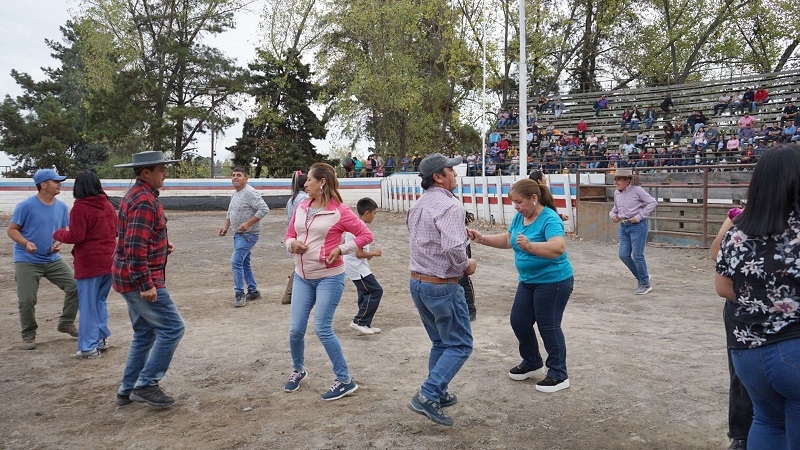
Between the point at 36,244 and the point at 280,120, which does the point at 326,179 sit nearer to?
the point at 36,244

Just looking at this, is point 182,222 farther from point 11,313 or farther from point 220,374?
point 220,374

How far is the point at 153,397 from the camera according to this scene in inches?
190

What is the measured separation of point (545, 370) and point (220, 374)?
9.15 ft

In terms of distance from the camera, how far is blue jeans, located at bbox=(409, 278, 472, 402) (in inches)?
171

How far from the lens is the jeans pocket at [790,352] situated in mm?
2523

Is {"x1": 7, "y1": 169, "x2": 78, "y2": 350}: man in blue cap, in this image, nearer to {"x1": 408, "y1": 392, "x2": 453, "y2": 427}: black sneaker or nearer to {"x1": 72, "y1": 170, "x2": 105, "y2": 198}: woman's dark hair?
{"x1": 72, "y1": 170, "x2": 105, "y2": 198}: woman's dark hair

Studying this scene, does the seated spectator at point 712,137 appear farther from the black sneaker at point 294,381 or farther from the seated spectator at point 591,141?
the black sneaker at point 294,381

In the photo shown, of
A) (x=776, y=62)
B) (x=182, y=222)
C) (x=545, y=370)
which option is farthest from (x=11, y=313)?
(x=776, y=62)

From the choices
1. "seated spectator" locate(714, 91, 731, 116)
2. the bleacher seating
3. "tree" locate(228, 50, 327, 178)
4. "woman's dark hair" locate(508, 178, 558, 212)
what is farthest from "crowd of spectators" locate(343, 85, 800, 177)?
"woman's dark hair" locate(508, 178, 558, 212)

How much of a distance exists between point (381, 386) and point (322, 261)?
1162 mm

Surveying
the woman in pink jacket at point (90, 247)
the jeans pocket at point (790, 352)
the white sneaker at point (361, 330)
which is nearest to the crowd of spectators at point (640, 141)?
the white sneaker at point (361, 330)

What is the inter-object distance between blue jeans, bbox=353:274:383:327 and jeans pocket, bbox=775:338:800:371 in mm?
4895

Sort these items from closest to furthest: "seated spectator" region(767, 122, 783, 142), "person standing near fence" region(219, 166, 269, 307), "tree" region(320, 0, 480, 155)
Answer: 1. "person standing near fence" region(219, 166, 269, 307)
2. "seated spectator" region(767, 122, 783, 142)
3. "tree" region(320, 0, 480, 155)

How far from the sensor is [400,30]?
133 feet
